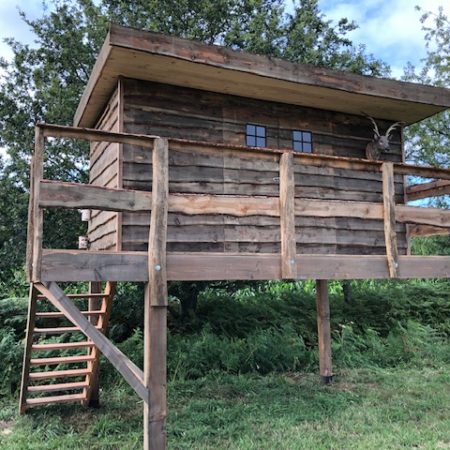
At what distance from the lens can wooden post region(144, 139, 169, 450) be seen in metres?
4.38

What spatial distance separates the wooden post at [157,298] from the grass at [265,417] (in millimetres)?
1153

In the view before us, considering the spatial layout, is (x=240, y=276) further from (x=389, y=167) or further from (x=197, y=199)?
(x=389, y=167)

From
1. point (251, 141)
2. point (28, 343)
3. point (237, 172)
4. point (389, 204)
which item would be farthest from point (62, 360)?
point (389, 204)

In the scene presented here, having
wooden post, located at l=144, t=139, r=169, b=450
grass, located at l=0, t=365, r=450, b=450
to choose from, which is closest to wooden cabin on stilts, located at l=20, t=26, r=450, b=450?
wooden post, located at l=144, t=139, r=169, b=450

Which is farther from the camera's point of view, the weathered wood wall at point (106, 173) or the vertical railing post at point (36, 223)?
the weathered wood wall at point (106, 173)

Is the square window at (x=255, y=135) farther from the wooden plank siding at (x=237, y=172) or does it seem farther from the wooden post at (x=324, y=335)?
the wooden post at (x=324, y=335)

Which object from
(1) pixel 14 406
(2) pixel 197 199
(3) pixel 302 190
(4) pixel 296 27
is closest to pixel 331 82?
(3) pixel 302 190

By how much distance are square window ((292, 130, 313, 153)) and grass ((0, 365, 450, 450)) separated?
3.78 m

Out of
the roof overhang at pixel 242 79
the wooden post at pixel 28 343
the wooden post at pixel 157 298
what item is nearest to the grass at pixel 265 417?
the wooden post at pixel 28 343

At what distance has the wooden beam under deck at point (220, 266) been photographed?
4.29m

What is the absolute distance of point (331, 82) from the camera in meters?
7.00

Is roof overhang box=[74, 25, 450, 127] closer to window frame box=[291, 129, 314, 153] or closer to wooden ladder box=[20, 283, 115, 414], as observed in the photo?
window frame box=[291, 129, 314, 153]

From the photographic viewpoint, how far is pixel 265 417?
617cm

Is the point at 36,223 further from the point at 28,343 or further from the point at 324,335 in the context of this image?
the point at 324,335
